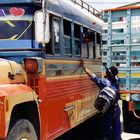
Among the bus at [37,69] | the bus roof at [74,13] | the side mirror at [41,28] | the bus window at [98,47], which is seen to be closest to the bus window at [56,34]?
the bus at [37,69]

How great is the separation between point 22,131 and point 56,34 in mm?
1900

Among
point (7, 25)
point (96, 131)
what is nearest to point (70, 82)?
point (7, 25)

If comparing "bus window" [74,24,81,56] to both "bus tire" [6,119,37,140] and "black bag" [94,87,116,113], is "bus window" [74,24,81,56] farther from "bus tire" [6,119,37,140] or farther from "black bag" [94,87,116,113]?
"bus tire" [6,119,37,140]

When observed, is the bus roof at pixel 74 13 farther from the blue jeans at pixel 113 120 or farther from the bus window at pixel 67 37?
the blue jeans at pixel 113 120

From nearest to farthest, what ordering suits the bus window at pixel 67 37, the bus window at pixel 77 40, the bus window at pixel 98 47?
the bus window at pixel 67 37, the bus window at pixel 77 40, the bus window at pixel 98 47

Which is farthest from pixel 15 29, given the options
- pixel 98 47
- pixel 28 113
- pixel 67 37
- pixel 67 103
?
pixel 98 47

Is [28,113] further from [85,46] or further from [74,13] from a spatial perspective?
[85,46]

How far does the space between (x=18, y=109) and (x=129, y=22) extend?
387cm

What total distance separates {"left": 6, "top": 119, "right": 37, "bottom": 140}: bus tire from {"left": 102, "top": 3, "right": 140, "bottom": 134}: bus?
3.11 m

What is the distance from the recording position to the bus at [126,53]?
8.80 meters

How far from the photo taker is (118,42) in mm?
9258

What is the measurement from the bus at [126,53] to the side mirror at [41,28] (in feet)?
10.0

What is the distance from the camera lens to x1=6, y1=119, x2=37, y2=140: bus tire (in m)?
5.53

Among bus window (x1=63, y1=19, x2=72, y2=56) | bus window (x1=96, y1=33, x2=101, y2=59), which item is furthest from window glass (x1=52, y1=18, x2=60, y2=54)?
bus window (x1=96, y1=33, x2=101, y2=59)
